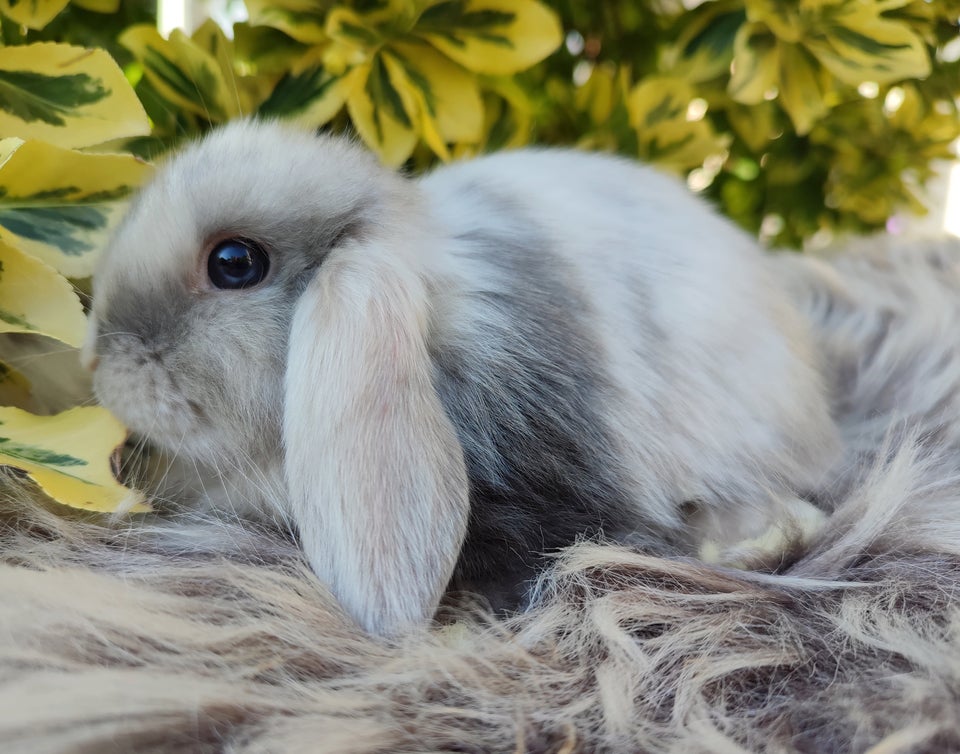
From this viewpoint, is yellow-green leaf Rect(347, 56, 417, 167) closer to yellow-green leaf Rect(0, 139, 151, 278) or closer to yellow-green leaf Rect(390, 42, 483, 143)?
yellow-green leaf Rect(390, 42, 483, 143)

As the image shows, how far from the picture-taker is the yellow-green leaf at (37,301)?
500mm

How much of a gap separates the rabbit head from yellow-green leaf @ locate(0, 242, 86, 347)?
0.03 metres

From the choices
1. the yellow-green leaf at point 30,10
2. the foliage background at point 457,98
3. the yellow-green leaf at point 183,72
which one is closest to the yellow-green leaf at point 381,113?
the foliage background at point 457,98

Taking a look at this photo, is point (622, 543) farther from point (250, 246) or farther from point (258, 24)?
point (258, 24)

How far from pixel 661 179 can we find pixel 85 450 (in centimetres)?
50

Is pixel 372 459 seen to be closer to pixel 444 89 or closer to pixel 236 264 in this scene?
pixel 236 264

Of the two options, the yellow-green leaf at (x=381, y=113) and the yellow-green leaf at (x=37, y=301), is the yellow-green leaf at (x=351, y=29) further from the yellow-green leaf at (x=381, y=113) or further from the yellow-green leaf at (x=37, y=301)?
the yellow-green leaf at (x=37, y=301)

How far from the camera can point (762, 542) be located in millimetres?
519

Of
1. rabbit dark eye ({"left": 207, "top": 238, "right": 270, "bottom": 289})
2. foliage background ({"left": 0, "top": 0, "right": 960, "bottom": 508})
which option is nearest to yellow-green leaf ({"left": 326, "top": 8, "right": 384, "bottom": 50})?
foliage background ({"left": 0, "top": 0, "right": 960, "bottom": 508})

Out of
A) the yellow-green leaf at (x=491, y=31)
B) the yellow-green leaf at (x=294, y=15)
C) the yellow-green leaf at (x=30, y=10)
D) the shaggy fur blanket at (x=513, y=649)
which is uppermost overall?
the yellow-green leaf at (x=30, y=10)

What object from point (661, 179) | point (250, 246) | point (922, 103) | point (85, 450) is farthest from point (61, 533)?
point (922, 103)

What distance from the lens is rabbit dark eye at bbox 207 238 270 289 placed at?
0.51 m

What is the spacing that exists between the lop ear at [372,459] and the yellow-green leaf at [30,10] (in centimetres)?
32

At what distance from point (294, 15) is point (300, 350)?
33 cm
